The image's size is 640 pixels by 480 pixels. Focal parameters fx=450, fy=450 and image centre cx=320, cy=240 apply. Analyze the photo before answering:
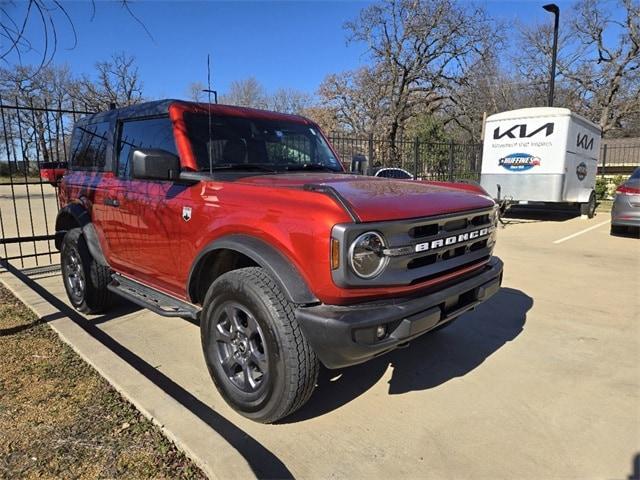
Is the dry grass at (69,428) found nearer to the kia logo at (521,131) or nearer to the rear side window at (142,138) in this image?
the rear side window at (142,138)

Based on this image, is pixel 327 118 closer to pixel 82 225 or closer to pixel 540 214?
pixel 540 214

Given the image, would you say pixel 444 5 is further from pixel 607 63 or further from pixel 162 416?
pixel 162 416

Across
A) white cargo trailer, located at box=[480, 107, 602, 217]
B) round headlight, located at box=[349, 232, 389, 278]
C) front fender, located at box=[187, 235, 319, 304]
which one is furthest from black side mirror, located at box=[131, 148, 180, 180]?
white cargo trailer, located at box=[480, 107, 602, 217]

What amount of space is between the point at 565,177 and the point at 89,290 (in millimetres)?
11454

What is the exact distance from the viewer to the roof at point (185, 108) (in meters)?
3.70

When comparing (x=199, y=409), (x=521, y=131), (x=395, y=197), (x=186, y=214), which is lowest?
(x=199, y=409)

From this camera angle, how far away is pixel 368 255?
2402mm

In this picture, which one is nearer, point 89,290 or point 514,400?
point 514,400

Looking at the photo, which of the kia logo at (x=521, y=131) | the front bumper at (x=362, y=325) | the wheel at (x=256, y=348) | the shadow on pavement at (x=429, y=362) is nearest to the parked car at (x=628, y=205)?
the kia logo at (x=521, y=131)

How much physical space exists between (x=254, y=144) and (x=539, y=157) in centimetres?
1028

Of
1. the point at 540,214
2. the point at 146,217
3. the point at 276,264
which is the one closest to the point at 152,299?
the point at 146,217

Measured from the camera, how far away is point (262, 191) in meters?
2.78

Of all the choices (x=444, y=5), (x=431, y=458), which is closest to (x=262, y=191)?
(x=431, y=458)

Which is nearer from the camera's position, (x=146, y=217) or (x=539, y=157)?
(x=146, y=217)
